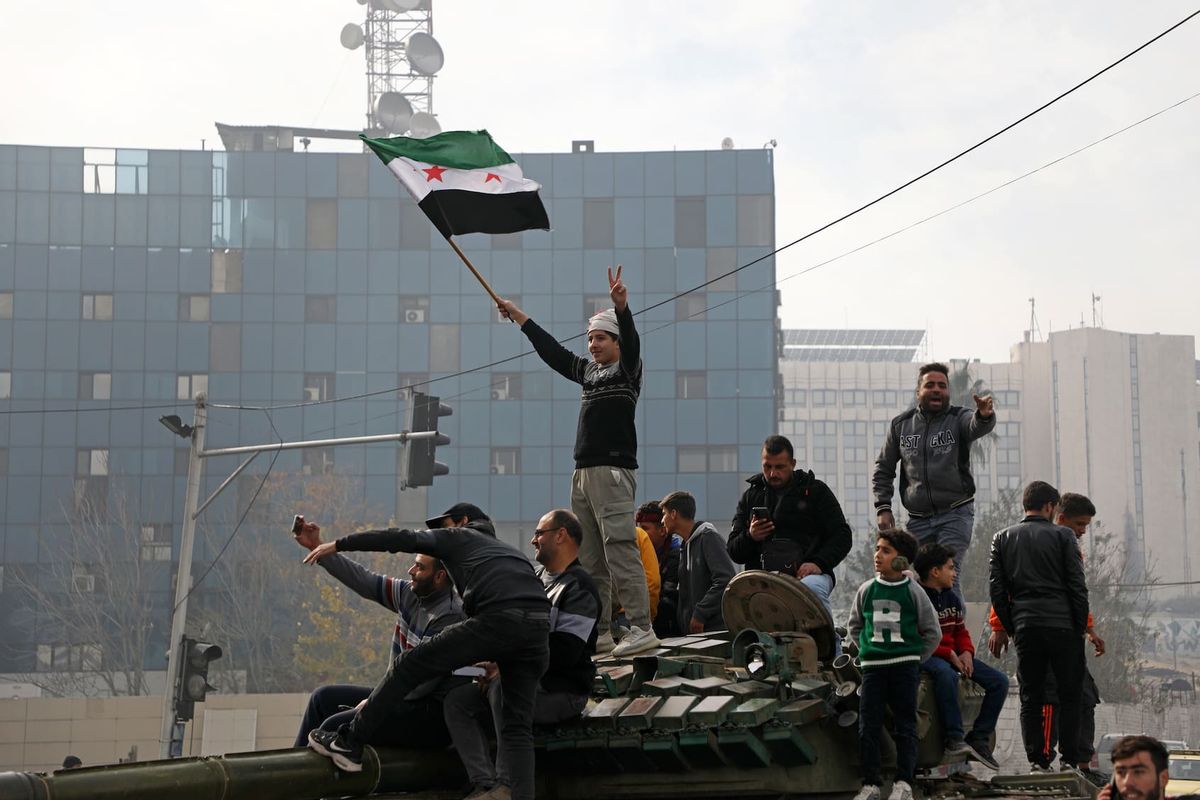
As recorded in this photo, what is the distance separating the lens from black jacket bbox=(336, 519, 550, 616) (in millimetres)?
8867

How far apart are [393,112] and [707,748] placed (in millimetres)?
66171

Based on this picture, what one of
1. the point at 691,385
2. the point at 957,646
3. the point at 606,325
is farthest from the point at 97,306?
the point at 957,646

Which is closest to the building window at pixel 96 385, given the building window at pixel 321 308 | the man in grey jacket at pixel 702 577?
the building window at pixel 321 308

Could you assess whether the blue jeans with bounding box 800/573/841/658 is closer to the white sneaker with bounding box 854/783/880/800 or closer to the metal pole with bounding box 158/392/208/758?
the white sneaker with bounding box 854/783/880/800

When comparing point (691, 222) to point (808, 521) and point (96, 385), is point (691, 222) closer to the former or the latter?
point (96, 385)

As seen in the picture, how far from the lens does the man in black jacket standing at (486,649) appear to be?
8.84 metres

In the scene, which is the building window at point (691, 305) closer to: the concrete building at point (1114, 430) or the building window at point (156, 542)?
the building window at point (156, 542)

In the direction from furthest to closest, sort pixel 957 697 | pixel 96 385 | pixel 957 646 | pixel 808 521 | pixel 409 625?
pixel 96 385 < pixel 808 521 < pixel 957 646 < pixel 409 625 < pixel 957 697

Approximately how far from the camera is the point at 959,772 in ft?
33.0

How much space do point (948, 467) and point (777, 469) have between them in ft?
4.07

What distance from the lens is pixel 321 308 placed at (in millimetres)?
75438

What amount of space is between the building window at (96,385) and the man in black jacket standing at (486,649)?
2670 inches

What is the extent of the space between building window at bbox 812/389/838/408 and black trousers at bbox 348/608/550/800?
16280 cm

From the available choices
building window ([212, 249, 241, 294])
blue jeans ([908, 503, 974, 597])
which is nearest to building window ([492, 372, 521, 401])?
building window ([212, 249, 241, 294])
